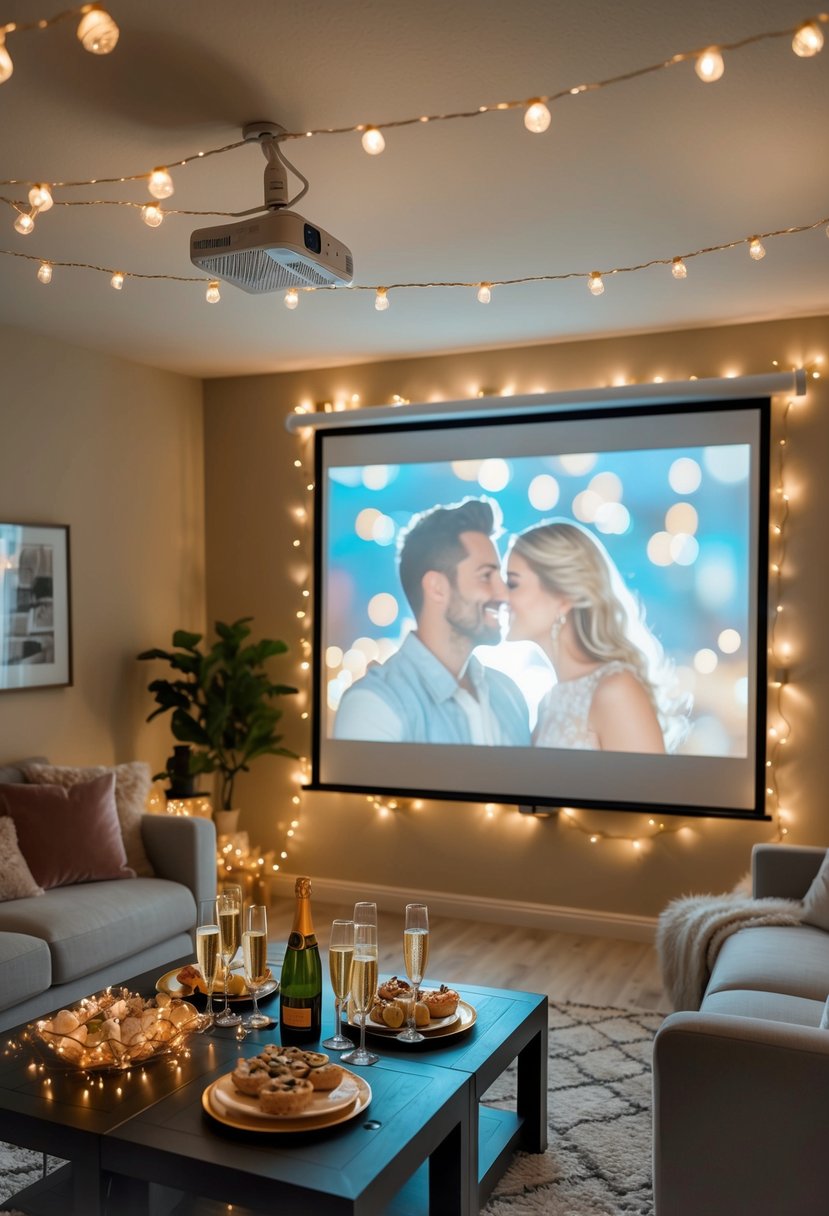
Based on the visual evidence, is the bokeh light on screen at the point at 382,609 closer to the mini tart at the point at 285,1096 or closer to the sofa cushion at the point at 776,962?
the sofa cushion at the point at 776,962

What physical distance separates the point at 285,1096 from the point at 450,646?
3239 mm

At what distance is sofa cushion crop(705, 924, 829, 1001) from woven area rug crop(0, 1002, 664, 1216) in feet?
1.57

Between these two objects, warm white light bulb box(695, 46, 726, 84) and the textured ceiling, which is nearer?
warm white light bulb box(695, 46, 726, 84)

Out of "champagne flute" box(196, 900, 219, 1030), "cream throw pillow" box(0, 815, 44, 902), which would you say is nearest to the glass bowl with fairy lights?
"champagne flute" box(196, 900, 219, 1030)

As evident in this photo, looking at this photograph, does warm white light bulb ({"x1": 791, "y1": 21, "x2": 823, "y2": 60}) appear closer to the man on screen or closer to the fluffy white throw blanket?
the fluffy white throw blanket

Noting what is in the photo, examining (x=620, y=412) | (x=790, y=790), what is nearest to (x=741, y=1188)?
(x=790, y=790)

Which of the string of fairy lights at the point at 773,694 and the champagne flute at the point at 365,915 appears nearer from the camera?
the champagne flute at the point at 365,915

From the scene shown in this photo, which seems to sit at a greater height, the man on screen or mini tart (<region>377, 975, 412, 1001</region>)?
the man on screen

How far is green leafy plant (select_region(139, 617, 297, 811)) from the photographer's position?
516 centimetres

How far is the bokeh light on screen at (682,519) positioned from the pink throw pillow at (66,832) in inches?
105

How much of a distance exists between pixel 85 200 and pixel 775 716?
11.1 feet

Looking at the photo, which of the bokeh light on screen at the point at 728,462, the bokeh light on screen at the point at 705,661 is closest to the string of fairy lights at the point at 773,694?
the bokeh light on screen at the point at 728,462

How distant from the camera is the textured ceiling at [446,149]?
2.23 meters

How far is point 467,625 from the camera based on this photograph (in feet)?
16.8
